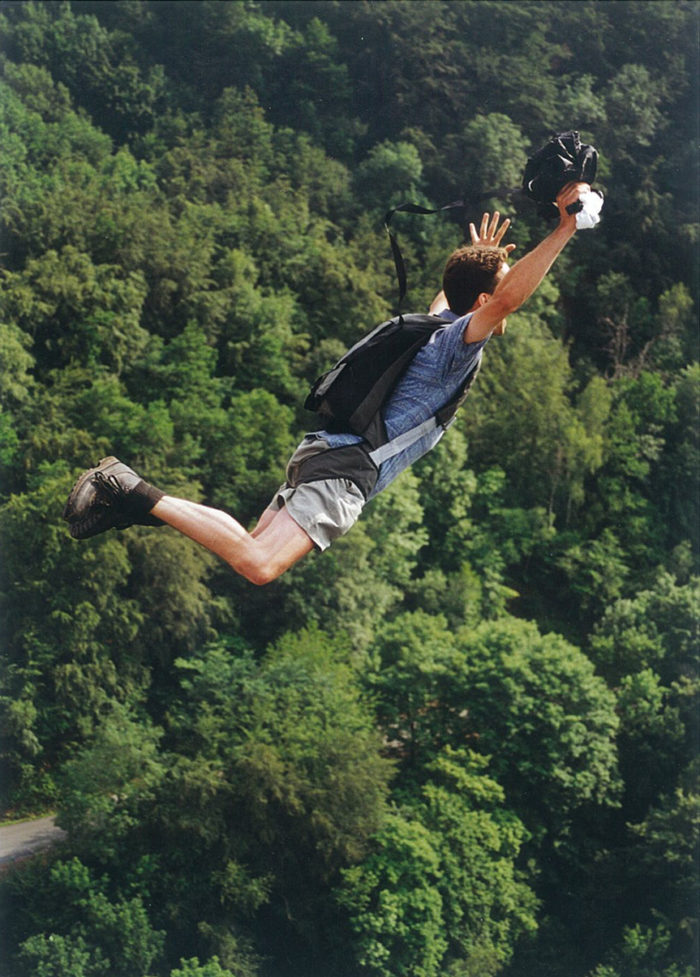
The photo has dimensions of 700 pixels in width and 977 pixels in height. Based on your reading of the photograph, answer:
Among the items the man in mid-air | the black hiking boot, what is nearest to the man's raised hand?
Answer: the man in mid-air

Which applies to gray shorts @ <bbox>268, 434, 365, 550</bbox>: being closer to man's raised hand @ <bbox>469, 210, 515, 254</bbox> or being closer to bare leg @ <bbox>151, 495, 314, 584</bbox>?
bare leg @ <bbox>151, 495, 314, 584</bbox>

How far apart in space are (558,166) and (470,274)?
2.56 feet

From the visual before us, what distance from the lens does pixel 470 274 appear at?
7359 mm

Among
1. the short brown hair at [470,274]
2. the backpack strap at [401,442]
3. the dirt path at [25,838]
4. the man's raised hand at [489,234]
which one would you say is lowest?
the backpack strap at [401,442]

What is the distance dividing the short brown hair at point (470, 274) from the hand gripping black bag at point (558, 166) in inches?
17.4

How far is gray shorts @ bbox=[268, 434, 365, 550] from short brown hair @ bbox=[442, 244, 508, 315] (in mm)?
1077

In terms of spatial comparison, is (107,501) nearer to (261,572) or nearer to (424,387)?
(261,572)

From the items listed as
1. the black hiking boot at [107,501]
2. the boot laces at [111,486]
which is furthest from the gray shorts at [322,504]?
the boot laces at [111,486]

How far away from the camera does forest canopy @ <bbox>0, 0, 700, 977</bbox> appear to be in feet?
111

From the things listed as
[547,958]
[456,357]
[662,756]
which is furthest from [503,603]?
[456,357]

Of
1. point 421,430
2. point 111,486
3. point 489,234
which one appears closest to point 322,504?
point 421,430

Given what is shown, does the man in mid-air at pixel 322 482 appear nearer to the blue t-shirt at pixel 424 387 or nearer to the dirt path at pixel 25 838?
the blue t-shirt at pixel 424 387

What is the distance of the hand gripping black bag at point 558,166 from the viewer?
684 cm

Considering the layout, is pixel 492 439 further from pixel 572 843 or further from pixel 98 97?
pixel 98 97
